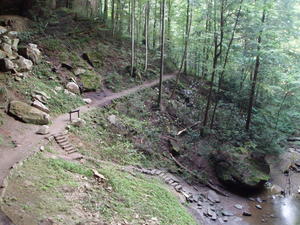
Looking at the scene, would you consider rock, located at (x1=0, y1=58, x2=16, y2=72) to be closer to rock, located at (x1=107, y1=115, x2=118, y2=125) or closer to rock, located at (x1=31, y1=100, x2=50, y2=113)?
rock, located at (x1=31, y1=100, x2=50, y2=113)

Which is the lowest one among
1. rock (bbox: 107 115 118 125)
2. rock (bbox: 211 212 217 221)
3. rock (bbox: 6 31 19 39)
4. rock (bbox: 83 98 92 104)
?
rock (bbox: 211 212 217 221)

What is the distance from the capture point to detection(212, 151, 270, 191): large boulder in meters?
13.2

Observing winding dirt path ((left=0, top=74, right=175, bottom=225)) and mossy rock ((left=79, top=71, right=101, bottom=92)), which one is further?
mossy rock ((left=79, top=71, right=101, bottom=92))

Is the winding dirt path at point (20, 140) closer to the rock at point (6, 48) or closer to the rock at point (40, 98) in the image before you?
the rock at point (40, 98)

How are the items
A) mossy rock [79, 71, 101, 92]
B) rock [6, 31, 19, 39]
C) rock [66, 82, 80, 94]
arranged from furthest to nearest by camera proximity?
mossy rock [79, 71, 101, 92] < rock [6, 31, 19, 39] < rock [66, 82, 80, 94]

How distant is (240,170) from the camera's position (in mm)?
13633

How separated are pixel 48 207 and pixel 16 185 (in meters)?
1.32

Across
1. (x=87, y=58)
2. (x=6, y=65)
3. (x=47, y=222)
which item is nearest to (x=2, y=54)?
(x=6, y=65)

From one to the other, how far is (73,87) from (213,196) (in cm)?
1081

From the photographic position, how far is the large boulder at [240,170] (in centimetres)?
1325

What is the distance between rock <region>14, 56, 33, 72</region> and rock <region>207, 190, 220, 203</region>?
12527 mm

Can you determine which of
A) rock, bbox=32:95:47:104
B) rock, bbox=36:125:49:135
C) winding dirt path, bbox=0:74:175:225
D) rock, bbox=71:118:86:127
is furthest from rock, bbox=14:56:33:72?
rock, bbox=36:125:49:135

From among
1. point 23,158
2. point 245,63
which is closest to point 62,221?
point 23,158

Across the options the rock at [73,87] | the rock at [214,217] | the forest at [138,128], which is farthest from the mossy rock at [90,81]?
the rock at [214,217]
